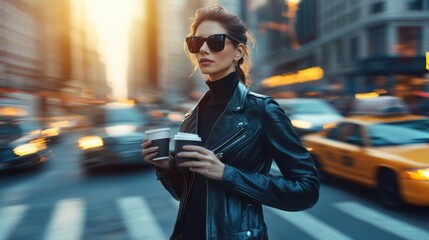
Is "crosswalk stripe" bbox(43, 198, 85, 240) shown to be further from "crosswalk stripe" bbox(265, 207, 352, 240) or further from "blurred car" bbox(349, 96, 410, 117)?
"blurred car" bbox(349, 96, 410, 117)

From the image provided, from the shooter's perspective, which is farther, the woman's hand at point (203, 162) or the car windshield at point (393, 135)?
the car windshield at point (393, 135)

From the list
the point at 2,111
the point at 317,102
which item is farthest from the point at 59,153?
the point at 317,102

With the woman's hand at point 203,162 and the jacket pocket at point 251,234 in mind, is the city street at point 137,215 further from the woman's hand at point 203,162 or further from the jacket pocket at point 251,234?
the woman's hand at point 203,162

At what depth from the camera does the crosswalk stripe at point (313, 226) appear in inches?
235

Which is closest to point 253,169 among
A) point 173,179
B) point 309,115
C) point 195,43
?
point 173,179

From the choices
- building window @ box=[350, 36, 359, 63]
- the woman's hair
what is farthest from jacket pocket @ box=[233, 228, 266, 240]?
building window @ box=[350, 36, 359, 63]

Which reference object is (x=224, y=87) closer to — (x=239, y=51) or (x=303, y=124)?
(x=239, y=51)

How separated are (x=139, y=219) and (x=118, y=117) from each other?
21.7ft

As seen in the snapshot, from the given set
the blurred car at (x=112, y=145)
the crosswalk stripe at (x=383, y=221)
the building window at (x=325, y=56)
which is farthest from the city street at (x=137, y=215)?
the building window at (x=325, y=56)

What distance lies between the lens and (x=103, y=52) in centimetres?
17200

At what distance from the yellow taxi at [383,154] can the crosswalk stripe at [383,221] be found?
1.30 feet

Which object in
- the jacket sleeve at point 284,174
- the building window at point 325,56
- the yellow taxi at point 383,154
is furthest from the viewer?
the building window at point 325,56

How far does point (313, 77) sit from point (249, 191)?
200 feet

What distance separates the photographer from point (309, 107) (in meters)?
16.4
